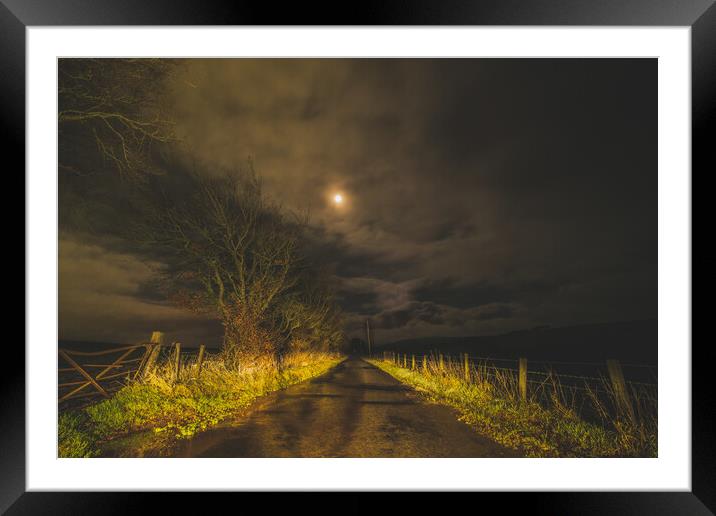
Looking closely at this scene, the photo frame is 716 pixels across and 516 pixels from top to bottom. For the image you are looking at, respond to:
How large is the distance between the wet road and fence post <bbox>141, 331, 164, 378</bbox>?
167cm

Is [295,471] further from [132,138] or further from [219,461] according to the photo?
[132,138]

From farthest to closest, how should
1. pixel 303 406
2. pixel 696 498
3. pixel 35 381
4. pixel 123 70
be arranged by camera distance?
pixel 303 406, pixel 123 70, pixel 35 381, pixel 696 498

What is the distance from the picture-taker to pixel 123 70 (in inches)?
153

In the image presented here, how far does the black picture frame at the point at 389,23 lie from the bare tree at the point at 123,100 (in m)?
0.77

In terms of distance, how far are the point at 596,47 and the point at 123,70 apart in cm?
457

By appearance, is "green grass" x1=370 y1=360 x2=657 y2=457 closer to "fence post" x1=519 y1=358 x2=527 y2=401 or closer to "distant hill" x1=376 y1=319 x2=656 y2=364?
"fence post" x1=519 y1=358 x2=527 y2=401

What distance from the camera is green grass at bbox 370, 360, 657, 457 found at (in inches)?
145

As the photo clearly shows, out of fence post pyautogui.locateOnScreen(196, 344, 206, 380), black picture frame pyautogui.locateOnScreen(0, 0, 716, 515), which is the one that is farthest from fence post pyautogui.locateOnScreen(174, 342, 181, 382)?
black picture frame pyautogui.locateOnScreen(0, 0, 716, 515)

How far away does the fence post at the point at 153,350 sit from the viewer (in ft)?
18.2

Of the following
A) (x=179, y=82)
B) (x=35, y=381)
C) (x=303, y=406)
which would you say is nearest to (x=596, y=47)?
(x=179, y=82)

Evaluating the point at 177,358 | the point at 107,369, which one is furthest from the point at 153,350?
the point at 107,369

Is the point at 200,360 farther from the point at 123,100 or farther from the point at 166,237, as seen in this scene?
the point at 123,100

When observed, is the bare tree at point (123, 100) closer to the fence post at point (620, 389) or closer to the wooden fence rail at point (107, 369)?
the wooden fence rail at point (107, 369)

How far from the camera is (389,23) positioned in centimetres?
282
